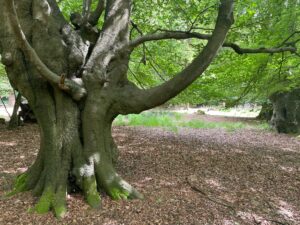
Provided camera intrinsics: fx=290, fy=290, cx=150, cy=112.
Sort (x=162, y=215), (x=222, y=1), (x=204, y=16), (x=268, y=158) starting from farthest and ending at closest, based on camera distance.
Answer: (x=268, y=158)
(x=204, y=16)
(x=222, y=1)
(x=162, y=215)

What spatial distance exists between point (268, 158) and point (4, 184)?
19.7 feet

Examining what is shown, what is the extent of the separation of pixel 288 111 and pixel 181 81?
1080cm

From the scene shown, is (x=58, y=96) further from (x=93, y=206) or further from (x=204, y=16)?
(x=204, y=16)

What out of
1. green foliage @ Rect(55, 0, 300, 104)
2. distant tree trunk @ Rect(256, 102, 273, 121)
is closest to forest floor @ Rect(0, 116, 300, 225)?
green foliage @ Rect(55, 0, 300, 104)

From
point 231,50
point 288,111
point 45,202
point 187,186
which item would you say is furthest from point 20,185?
point 288,111

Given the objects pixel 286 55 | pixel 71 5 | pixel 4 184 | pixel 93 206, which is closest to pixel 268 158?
pixel 286 55

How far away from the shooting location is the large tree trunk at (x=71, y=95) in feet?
14.1

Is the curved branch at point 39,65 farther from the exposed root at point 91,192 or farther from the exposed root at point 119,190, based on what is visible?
the exposed root at point 119,190

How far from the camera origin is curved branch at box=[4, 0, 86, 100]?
3.19 metres

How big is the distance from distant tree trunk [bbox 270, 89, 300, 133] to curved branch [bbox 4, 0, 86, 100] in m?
11.6

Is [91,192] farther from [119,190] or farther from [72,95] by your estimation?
[72,95]

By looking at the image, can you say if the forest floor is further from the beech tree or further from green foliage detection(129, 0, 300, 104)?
green foliage detection(129, 0, 300, 104)

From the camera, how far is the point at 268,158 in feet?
24.2

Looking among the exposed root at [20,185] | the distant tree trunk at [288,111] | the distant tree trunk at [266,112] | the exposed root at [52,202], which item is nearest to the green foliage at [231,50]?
the distant tree trunk at [288,111]
